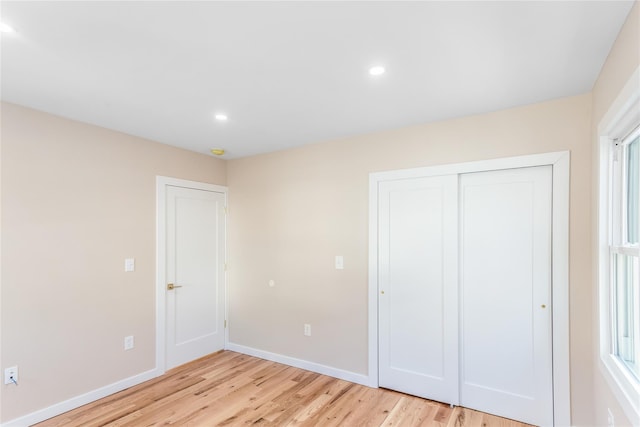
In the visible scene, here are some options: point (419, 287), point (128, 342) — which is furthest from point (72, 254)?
point (419, 287)

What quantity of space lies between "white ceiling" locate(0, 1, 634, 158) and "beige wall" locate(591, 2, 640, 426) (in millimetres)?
74

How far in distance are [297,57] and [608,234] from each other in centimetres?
201

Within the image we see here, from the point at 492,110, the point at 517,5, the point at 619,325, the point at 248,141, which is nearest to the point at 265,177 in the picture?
the point at 248,141

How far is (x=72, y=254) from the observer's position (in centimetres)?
280

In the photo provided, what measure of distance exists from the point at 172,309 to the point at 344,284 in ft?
6.14

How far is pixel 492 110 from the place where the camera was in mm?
2625

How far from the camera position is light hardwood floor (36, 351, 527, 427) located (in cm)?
257

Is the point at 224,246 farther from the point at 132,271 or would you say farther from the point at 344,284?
the point at 344,284

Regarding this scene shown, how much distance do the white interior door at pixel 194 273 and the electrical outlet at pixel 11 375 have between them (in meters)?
1.23

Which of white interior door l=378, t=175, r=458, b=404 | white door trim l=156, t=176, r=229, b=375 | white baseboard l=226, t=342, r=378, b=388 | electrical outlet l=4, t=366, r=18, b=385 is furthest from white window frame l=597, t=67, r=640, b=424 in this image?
electrical outlet l=4, t=366, r=18, b=385

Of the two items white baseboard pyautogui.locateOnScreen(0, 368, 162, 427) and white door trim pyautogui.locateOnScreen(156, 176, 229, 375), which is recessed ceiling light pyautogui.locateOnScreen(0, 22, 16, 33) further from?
white baseboard pyautogui.locateOnScreen(0, 368, 162, 427)

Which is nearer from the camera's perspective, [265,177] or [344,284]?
[344,284]

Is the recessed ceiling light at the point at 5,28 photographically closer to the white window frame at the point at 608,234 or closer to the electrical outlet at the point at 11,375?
the electrical outlet at the point at 11,375

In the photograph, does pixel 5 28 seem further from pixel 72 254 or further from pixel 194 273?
pixel 194 273
